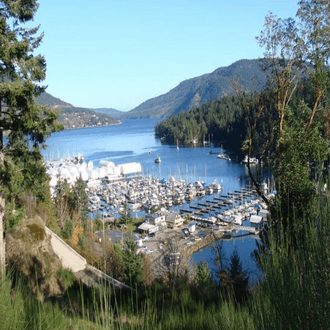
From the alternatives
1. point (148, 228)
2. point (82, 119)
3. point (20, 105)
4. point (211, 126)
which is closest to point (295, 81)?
point (20, 105)

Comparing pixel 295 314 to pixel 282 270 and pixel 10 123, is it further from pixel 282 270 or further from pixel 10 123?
pixel 10 123

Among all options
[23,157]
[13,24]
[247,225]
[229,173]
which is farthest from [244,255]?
[229,173]

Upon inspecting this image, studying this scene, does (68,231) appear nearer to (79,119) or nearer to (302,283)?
(302,283)

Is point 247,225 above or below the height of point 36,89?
below

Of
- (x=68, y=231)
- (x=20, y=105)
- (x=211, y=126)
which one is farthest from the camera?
(x=211, y=126)

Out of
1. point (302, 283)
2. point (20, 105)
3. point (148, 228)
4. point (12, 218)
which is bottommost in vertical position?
point (148, 228)

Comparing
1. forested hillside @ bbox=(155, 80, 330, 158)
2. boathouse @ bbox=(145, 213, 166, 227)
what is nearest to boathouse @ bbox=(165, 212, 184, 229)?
boathouse @ bbox=(145, 213, 166, 227)

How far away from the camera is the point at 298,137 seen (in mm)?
4328

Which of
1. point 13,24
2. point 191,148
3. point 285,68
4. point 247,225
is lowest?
point 247,225

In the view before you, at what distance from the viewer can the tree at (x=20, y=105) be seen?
144 inches

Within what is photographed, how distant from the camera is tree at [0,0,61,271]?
3.65 meters

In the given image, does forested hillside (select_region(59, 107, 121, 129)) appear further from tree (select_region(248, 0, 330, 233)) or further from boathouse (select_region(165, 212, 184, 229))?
tree (select_region(248, 0, 330, 233))

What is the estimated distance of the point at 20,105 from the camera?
12.4 ft

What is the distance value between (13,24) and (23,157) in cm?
156
